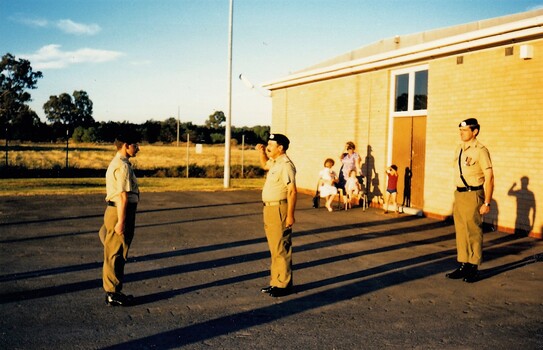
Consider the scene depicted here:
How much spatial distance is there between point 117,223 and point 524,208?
8.33 metres

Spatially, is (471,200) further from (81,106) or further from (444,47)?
(81,106)

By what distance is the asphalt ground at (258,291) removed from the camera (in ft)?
14.8

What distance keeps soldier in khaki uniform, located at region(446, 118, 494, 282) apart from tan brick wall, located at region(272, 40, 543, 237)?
158 inches

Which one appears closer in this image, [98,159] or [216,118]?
[98,159]

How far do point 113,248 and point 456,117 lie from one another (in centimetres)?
910

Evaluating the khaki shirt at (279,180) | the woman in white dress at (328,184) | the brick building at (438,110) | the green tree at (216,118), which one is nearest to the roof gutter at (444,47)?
the brick building at (438,110)

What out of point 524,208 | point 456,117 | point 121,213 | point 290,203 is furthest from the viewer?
point 456,117

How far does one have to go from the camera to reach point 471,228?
661cm

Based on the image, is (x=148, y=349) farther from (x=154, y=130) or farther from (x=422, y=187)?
(x=154, y=130)

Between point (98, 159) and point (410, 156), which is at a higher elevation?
point (410, 156)

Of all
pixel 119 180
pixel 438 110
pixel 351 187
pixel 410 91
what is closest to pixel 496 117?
pixel 438 110

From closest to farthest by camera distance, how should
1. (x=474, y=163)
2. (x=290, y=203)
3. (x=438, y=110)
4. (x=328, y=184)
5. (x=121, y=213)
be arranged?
(x=121, y=213), (x=290, y=203), (x=474, y=163), (x=438, y=110), (x=328, y=184)

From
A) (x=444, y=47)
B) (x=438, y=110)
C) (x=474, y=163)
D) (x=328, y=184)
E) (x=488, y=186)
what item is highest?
(x=444, y=47)

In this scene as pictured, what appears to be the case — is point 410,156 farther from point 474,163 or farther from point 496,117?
point 474,163
